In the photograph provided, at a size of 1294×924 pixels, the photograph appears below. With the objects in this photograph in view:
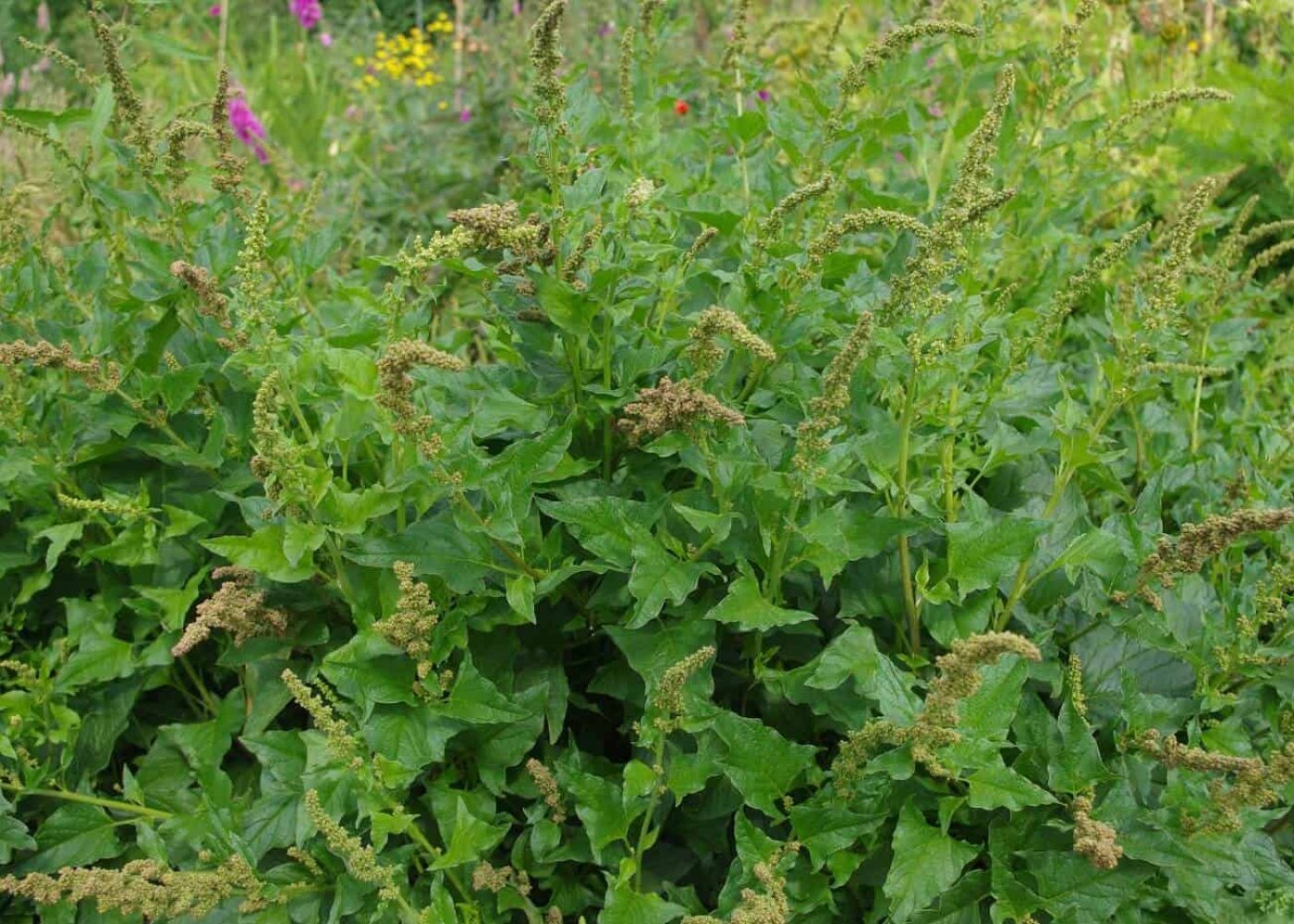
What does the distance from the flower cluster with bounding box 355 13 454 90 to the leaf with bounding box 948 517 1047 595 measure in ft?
15.6

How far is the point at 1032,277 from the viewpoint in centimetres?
306

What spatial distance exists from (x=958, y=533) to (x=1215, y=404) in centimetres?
121

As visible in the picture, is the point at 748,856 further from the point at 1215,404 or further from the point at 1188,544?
the point at 1215,404

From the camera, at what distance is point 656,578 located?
5.88ft

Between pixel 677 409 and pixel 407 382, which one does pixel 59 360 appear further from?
pixel 677 409

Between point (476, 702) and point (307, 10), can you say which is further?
point (307, 10)

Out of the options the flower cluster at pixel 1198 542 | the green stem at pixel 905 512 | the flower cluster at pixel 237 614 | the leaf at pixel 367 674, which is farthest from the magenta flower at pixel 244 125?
the flower cluster at pixel 1198 542

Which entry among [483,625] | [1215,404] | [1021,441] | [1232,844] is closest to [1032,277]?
[1215,404]

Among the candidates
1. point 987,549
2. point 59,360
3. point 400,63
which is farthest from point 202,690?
point 400,63

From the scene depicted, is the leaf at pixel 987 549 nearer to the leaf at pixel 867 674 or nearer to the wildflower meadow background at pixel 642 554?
the wildflower meadow background at pixel 642 554

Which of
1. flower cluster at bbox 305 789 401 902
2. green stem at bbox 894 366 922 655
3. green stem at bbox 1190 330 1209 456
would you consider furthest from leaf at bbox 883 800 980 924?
green stem at bbox 1190 330 1209 456

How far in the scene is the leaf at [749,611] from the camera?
176cm

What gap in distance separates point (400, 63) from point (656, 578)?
6046 mm

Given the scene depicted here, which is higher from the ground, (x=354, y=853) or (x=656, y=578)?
(x=656, y=578)
